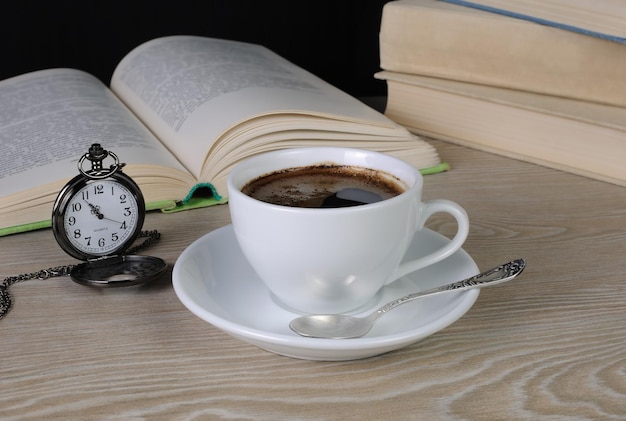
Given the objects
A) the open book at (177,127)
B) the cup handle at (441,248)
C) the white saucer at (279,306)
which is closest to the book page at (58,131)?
the open book at (177,127)

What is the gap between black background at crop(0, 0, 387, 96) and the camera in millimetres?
2148

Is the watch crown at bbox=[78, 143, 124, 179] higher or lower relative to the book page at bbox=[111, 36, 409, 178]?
higher

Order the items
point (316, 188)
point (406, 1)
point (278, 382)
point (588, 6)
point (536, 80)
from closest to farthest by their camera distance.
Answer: point (278, 382), point (316, 188), point (588, 6), point (536, 80), point (406, 1)

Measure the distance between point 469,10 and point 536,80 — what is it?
0.19m

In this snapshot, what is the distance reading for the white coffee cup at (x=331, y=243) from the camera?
768mm

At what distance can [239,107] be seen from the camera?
1.28 m

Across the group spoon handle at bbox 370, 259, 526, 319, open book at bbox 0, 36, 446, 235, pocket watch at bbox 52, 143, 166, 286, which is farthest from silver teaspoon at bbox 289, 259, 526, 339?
open book at bbox 0, 36, 446, 235

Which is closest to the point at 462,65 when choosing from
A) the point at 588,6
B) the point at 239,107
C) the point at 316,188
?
the point at 588,6

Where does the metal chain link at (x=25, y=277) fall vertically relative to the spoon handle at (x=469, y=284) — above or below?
below

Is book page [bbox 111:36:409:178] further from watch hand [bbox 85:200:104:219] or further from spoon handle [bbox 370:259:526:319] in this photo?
spoon handle [bbox 370:259:526:319]

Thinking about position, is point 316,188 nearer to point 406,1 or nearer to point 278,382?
point 278,382

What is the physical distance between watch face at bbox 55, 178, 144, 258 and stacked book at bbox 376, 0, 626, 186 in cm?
70

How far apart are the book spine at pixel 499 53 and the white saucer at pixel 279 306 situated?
51 centimetres

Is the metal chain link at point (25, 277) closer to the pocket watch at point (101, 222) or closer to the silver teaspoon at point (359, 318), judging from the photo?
the pocket watch at point (101, 222)
